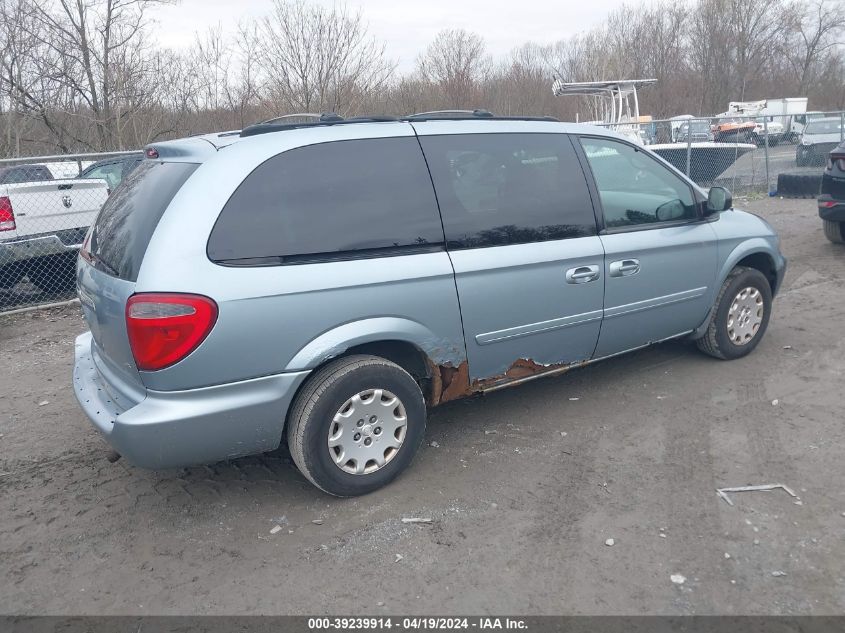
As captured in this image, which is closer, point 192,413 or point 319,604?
point 319,604

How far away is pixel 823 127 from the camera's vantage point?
20.6 m

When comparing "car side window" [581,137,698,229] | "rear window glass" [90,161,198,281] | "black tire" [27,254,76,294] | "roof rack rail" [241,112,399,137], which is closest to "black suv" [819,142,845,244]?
"car side window" [581,137,698,229]

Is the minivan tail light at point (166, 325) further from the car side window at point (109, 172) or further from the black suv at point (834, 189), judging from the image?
Answer: the black suv at point (834, 189)

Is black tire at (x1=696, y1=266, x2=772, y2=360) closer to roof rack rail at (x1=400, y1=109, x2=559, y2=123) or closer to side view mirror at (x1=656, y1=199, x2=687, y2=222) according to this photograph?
side view mirror at (x1=656, y1=199, x2=687, y2=222)

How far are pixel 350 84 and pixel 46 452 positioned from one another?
47.0ft

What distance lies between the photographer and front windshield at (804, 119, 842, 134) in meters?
20.2

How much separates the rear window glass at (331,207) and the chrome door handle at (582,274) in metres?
0.92

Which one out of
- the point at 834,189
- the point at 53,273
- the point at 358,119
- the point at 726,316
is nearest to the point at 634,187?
the point at 726,316

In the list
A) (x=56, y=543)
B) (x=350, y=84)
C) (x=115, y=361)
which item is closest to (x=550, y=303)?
(x=115, y=361)

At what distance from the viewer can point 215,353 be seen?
3033mm

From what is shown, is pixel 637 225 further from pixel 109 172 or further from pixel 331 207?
pixel 109 172

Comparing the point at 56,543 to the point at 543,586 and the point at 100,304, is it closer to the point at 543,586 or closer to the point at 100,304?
the point at 100,304

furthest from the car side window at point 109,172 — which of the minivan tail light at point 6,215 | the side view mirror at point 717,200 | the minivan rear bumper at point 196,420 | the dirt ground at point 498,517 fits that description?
the side view mirror at point 717,200

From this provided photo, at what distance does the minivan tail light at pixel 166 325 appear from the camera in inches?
116
